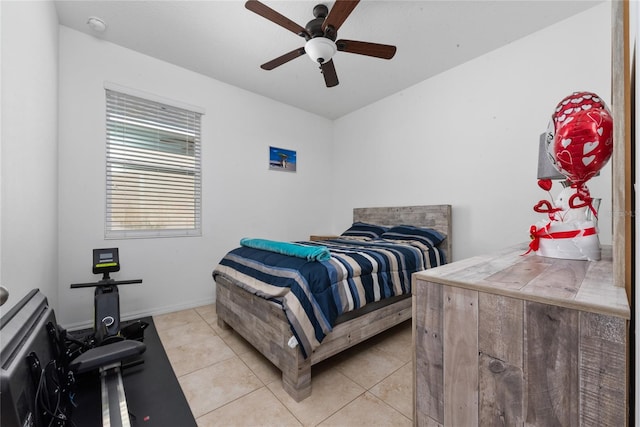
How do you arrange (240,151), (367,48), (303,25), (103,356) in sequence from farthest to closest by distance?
(240,151)
(303,25)
(367,48)
(103,356)

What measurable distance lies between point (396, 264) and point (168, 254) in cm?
241

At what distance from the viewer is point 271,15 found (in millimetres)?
1719

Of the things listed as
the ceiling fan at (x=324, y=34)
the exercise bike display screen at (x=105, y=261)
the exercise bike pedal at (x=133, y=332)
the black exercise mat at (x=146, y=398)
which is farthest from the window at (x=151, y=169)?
the ceiling fan at (x=324, y=34)

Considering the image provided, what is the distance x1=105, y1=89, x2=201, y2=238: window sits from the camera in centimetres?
259

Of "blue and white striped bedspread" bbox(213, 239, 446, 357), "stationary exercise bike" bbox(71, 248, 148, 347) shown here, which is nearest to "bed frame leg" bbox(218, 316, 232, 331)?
"blue and white striped bedspread" bbox(213, 239, 446, 357)

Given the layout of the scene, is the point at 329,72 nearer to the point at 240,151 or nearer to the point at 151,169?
the point at 240,151

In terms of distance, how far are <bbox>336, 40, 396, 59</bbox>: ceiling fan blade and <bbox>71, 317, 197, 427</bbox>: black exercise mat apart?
260cm

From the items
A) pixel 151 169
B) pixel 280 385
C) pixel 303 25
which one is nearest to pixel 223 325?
pixel 280 385

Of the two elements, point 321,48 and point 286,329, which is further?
point 321,48

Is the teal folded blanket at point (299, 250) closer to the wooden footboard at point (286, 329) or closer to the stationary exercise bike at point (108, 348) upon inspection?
the wooden footboard at point (286, 329)

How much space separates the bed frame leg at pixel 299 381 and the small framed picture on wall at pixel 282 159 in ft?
9.02

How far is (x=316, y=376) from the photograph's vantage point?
1701 millimetres

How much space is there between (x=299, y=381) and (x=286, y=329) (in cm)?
29

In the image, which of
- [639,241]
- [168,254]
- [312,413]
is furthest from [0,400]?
[168,254]
